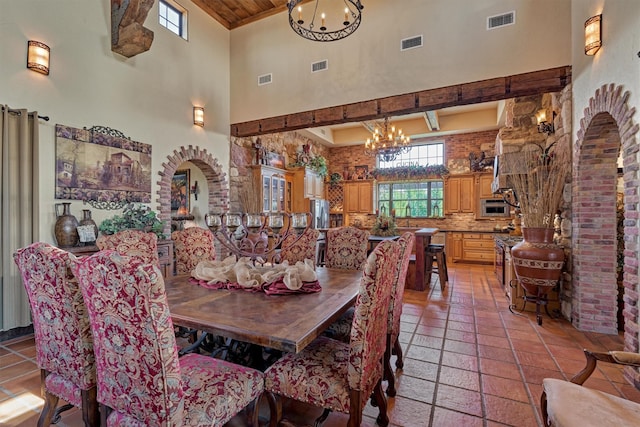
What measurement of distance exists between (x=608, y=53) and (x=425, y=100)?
6.00ft

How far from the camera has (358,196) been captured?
856 centimetres

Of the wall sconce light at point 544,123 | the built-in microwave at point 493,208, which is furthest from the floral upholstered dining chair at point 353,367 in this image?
the built-in microwave at point 493,208

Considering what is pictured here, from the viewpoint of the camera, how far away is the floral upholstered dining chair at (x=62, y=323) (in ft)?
3.99

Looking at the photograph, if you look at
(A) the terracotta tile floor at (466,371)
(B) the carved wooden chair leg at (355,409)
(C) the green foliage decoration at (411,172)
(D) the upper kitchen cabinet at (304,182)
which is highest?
(C) the green foliage decoration at (411,172)

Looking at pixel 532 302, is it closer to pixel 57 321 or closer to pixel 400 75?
pixel 400 75

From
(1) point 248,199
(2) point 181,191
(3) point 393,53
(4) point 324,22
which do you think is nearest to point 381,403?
(4) point 324,22

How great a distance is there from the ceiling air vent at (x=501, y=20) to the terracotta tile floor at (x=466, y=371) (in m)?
3.45

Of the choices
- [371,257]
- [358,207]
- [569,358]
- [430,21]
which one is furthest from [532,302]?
[358,207]

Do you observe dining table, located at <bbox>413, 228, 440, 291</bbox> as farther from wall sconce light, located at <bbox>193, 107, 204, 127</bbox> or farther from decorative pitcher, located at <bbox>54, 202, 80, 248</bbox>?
decorative pitcher, located at <bbox>54, 202, 80, 248</bbox>

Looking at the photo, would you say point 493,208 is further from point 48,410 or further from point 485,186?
point 48,410

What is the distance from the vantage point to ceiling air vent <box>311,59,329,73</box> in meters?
4.67

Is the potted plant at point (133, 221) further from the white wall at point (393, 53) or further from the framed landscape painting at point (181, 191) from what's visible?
the white wall at point (393, 53)

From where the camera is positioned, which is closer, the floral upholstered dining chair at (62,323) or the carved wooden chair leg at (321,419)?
the floral upholstered dining chair at (62,323)

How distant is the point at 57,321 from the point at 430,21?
4805 millimetres
